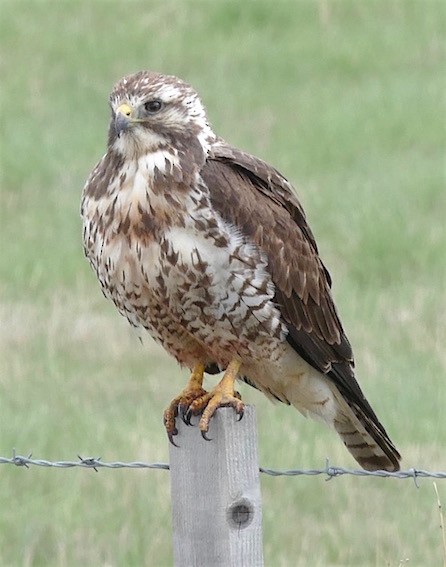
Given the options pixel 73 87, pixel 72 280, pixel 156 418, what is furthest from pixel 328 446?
pixel 73 87

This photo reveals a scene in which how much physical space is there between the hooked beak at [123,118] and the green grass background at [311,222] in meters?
2.13

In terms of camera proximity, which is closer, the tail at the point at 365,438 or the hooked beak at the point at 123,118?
the hooked beak at the point at 123,118

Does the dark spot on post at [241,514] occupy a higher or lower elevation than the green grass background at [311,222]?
lower

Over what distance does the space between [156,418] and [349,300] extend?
7.56 ft

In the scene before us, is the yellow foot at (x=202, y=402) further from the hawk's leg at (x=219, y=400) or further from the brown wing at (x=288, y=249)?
the brown wing at (x=288, y=249)

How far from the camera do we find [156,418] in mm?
7949

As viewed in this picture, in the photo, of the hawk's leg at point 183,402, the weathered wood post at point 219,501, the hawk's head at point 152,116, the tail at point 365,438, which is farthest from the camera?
the tail at point 365,438

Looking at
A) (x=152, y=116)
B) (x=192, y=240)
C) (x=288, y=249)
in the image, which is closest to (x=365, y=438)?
(x=288, y=249)

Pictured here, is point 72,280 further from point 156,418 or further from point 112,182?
point 112,182

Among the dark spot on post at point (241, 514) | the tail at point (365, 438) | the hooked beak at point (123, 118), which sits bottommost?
the dark spot on post at point (241, 514)

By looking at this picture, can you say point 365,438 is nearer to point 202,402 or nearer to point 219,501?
point 202,402

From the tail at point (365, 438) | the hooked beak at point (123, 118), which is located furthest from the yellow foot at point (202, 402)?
the hooked beak at point (123, 118)

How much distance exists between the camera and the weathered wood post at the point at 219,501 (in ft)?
13.2

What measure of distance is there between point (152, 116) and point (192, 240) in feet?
1.39
